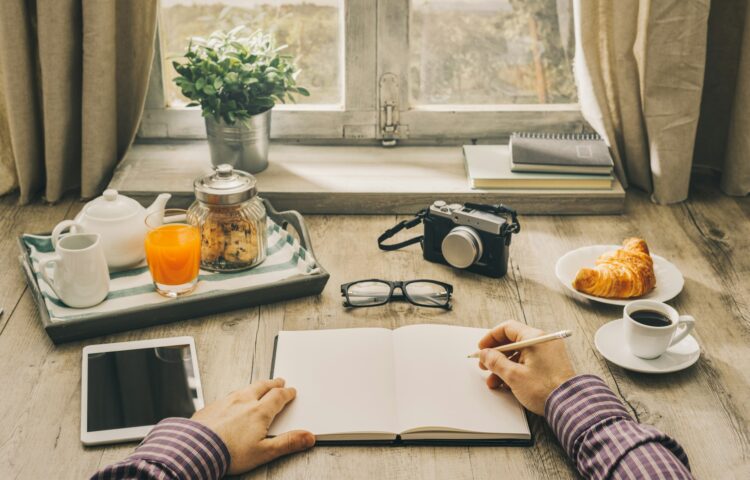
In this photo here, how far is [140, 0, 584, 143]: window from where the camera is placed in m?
1.85

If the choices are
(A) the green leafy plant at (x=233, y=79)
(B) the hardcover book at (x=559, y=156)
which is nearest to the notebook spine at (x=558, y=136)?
(B) the hardcover book at (x=559, y=156)

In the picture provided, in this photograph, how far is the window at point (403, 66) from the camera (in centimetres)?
185

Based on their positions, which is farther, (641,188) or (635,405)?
(641,188)

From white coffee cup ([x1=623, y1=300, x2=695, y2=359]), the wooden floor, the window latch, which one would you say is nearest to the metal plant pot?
the wooden floor

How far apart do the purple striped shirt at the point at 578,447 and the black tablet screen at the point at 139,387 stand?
7cm

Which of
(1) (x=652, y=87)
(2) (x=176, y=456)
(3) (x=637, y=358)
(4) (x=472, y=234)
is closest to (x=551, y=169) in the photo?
(1) (x=652, y=87)

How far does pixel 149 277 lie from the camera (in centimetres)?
139

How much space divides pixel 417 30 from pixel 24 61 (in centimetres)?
85

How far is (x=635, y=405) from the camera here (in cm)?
115

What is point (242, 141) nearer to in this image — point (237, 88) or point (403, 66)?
point (237, 88)

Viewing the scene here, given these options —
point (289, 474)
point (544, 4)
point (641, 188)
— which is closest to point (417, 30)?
point (544, 4)

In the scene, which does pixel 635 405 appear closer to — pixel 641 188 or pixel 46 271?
pixel 641 188

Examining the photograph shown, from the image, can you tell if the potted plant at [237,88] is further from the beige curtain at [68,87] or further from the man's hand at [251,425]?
the man's hand at [251,425]

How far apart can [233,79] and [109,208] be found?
1.29ft
